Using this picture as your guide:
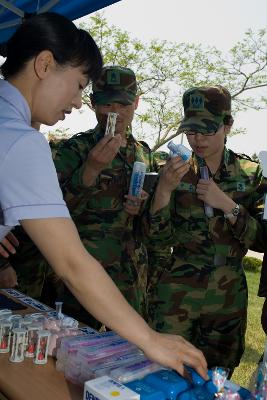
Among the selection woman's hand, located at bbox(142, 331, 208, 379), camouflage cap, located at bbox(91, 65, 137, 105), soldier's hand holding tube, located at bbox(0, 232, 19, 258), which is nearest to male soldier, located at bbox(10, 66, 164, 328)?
camouflage cap, located at bbox(91, 65, 137, 105)

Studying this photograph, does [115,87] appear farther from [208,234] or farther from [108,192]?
[208,234]

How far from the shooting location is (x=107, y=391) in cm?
93

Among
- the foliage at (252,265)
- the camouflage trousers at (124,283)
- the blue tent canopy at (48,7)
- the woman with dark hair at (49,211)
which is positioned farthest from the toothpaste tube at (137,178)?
the foliage at (252,265)

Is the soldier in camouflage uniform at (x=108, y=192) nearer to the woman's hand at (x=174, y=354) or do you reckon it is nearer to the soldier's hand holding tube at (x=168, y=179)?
the soldier's hand holding tube at (x=168, y=179)

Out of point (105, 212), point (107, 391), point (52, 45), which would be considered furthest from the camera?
point (105, 212)

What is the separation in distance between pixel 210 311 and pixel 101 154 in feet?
2.95

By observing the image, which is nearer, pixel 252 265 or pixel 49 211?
pixel 49 211

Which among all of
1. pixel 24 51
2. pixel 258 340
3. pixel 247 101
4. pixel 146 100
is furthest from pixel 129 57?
pixel 24 51

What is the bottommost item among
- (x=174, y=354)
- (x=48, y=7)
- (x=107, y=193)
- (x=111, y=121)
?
(x=174, y=354)

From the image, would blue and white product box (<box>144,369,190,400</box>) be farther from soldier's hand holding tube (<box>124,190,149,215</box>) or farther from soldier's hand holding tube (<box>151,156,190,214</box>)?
soldier's hand holding tube (<box>124,190,149,215</box>)

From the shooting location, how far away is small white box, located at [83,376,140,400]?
912 mm

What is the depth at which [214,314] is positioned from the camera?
2016 mm

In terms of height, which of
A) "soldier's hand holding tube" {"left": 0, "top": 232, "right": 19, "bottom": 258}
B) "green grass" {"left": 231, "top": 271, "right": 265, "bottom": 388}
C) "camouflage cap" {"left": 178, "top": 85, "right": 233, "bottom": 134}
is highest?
"camouflage cap" {"left": 178, "top": 85, "right": 233, "bottom": 134}

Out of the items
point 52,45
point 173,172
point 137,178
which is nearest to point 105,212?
point 137,178
